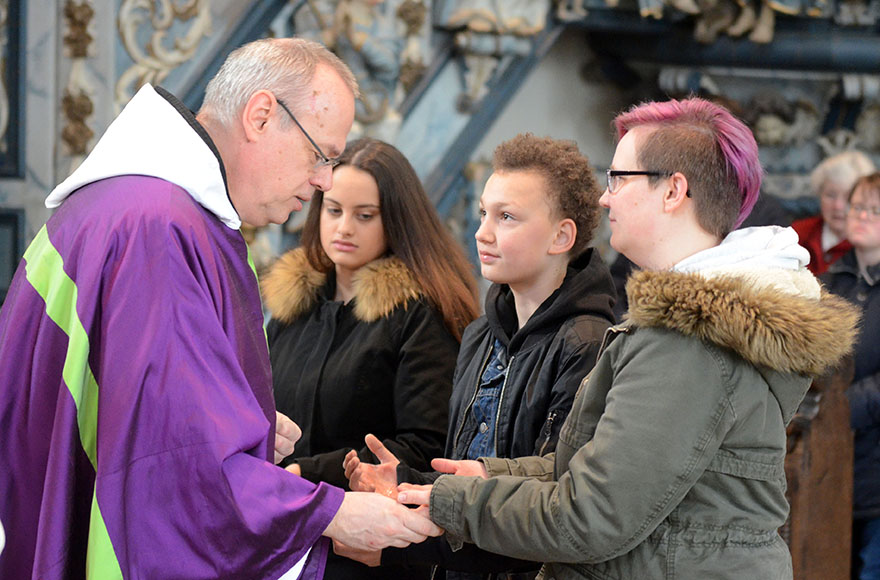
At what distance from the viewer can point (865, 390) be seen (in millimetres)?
3840

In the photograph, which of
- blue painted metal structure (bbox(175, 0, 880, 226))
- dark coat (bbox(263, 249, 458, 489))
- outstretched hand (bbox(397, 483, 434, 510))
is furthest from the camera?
blue painted metal structure (bbox(175, 0, 880, 226))

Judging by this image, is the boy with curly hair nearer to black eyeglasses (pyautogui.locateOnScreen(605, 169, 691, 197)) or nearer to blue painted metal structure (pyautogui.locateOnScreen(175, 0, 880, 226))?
black eyeglasses (pyautogui.locateOnScreen(605, 169, 691, 197))

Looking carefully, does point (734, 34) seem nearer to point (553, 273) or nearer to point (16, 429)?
point (553, 273)

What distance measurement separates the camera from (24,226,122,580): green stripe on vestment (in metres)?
2.03

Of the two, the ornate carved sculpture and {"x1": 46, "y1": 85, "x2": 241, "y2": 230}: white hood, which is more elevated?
the ornate carved sculpture

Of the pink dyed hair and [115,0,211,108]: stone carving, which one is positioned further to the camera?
[115,0,211,108]: stone carving

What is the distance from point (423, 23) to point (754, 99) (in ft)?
7.41

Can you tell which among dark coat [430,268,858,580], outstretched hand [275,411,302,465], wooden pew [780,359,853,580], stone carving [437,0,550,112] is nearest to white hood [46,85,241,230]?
outstretched hand [275,411,302,465]

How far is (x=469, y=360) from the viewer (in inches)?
110

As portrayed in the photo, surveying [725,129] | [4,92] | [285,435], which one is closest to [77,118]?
[4,92]

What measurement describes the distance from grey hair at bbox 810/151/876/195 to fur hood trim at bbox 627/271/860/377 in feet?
10.5

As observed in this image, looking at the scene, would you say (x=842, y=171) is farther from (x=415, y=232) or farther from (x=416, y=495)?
(x=416, y=495)

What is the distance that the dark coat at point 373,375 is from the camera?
2.97 metres

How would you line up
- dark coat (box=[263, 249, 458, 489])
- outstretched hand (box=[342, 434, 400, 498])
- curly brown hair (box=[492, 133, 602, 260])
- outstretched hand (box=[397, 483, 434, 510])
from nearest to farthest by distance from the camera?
outstretched hand (box=[397, 483, 434, 510])
outstretched hand (box=[342, 434, 400, 498])
curly brown hair (box=[492, 133, 602, 260])
dark coat (box=[263, 249, 458, 489])
